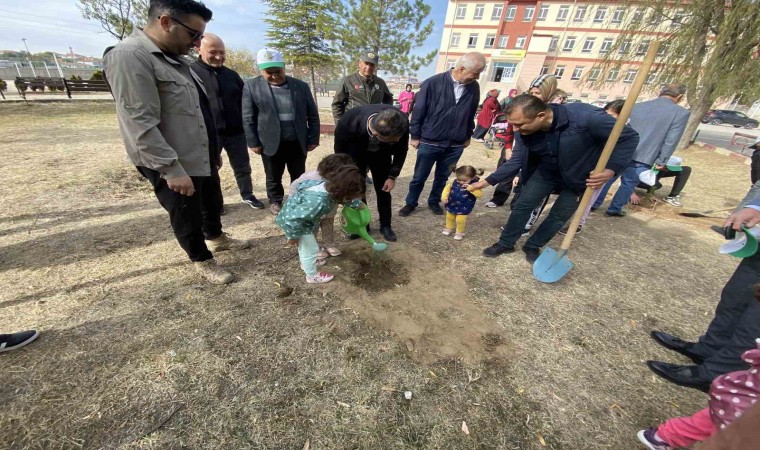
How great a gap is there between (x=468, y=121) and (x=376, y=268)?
2.12 m

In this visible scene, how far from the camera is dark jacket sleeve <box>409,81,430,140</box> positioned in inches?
141

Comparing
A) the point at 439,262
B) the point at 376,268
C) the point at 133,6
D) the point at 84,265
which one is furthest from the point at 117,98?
the point at 133,6

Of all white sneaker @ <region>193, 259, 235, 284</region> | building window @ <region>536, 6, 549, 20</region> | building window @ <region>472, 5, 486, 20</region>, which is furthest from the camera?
building window @ <region>472, 5, 486, 20</region>

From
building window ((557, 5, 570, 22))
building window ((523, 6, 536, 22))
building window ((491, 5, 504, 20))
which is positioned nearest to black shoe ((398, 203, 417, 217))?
building window ((491, 5, 504, 20))

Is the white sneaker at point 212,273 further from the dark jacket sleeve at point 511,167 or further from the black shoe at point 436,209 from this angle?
the black shoe at point 436,209

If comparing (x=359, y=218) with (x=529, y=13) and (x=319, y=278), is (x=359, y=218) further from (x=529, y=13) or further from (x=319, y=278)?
(x=529, y=13)

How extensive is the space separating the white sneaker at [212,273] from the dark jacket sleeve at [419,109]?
2.45 meters

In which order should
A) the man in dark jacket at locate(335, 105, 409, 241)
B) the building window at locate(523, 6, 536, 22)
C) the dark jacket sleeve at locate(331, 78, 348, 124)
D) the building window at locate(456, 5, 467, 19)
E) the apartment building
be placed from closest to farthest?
the man in dark jacket at locate(335, 105, 409, 241) < the dark jacket sleeve at locate(331, 78, 348, 124) < the apartment building < the building window at locate(523, 6, 536, 22) < the building window at locate(456, 5, 467, 19)

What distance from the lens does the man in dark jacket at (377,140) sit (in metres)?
2.42

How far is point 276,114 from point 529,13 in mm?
36970

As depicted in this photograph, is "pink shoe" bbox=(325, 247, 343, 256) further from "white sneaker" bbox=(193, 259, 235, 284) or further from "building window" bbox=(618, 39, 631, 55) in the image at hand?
"building window" bbox=(618, 39, 631, 55)

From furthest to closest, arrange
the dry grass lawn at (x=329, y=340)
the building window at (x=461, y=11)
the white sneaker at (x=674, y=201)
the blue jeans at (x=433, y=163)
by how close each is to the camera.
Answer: the building window at (x=461, y=11) → the white sneaker at (x=674, y=201) → the blue jeans at (x=433, y=163) → the dry grass lawn at (x=329, y=340)

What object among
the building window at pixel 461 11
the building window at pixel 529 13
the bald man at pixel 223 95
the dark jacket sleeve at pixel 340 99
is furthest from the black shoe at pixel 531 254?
the building window at pixel 461 11

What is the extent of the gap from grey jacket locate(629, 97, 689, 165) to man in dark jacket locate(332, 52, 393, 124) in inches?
141
